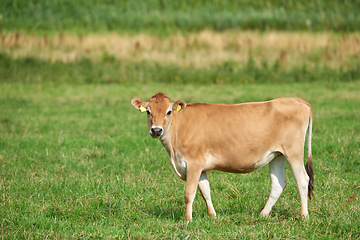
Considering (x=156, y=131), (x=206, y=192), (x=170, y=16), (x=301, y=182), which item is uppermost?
(x=170, y=16)

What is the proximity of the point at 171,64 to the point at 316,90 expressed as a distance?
6.12 meters

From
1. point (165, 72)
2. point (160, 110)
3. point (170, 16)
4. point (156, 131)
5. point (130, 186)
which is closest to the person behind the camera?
point (156, 131)

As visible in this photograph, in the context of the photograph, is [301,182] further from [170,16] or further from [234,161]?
[170,16]

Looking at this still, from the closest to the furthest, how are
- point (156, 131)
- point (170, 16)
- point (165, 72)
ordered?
point (156, 131), point (165, 72), point (170, 16)

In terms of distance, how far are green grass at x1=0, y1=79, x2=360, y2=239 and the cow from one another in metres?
0.51

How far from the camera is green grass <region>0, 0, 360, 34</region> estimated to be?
25094 millimetres

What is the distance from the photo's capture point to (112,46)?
22.4 metres

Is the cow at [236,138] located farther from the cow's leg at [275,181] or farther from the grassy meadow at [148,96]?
the grassy meadow at [148,96]

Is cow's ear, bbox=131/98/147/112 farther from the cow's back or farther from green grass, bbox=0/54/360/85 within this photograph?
green grass, bbox=0/54/360/85

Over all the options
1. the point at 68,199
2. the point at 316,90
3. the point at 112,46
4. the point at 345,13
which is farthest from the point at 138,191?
the point at 345,13

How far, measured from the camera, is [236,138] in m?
6.84

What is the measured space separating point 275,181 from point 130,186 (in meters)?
2.23

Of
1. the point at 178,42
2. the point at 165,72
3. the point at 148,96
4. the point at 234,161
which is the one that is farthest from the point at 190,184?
the point at 178,42

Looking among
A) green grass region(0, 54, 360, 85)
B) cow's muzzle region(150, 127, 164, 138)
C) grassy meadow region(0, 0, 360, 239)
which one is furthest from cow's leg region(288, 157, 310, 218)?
green grass region(0, 54, 360, 85)
